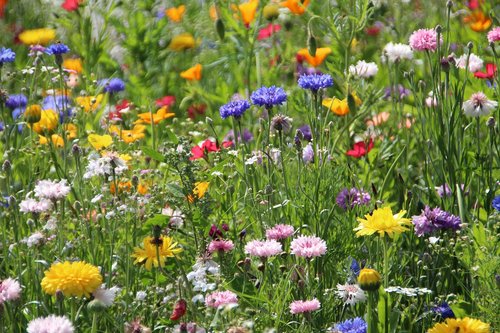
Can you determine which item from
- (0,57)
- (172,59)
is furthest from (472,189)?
(172,59)

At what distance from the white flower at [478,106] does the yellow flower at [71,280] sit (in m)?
1.21

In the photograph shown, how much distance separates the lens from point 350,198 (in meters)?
2.43

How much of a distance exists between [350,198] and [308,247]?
1.30 ft

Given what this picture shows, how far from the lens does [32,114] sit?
101 inches

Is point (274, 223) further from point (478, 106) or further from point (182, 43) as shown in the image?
point (182, 43)

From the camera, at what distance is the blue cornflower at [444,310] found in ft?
7.04

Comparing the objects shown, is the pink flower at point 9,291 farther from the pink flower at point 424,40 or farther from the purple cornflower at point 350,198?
the pink flower at point 424,40

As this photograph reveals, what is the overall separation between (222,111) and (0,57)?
2.63ft

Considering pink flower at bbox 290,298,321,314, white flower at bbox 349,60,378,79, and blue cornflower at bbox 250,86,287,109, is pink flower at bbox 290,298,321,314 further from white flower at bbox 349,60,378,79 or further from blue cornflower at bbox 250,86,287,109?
white flower at bbox 349,60,378,79

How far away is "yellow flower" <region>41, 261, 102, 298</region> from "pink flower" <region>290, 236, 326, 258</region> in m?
0.44

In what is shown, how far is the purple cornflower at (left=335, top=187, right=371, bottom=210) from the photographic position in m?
2.44

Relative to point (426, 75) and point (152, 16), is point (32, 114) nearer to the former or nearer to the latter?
point (426, 75)

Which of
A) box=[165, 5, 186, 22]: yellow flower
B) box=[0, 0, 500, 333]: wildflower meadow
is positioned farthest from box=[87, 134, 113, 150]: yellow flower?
box=[165, 5, 186, 22]: yellow flower

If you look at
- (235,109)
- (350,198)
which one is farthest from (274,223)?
(235,109)
